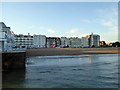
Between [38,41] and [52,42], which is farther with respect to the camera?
[52,42]

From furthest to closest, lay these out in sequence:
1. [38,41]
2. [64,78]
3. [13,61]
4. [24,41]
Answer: [38,41]
[24,41]
[13,61]
[64,78]

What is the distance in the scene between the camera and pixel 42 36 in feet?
594

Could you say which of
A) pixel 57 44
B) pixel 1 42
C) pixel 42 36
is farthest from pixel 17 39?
pixel 1 42

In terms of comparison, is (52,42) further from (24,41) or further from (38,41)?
(24,41)

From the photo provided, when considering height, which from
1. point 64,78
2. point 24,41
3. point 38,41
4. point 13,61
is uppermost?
point 38,41

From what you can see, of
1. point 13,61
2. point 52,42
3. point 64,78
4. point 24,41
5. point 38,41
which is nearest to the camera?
point 64,78

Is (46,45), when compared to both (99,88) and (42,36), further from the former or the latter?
(99,88)

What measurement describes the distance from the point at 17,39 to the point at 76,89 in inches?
6380

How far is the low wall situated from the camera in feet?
41.5

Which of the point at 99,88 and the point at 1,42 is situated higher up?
the point at 1,42

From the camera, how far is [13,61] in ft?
42.7

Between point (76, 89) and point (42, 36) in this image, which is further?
point (42, 36)

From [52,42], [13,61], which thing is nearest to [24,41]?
[52,42]

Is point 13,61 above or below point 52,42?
below
